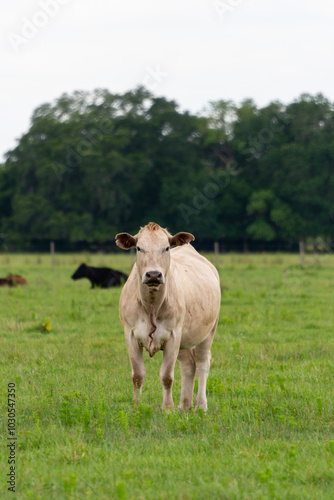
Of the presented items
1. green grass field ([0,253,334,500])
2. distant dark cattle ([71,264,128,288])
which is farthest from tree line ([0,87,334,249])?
green grass field ([0,253,334,500])

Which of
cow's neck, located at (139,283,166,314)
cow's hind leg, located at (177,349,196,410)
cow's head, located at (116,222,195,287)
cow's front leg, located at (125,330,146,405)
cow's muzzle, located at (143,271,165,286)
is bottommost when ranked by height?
cow's hind leg, located at (177,349,196,410)

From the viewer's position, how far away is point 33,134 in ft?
189

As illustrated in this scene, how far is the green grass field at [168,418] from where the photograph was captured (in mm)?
4355

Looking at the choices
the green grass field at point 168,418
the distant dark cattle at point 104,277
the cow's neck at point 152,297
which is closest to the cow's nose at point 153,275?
the cow's neck at point 152,297

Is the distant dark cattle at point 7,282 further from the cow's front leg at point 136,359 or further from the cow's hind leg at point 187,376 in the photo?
the cow's front leg at point 136,359

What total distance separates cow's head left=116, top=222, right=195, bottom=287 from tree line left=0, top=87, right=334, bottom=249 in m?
46.6

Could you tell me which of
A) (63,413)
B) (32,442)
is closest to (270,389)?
(63,413)

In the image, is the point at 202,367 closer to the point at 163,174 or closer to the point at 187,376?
the point at 187,376

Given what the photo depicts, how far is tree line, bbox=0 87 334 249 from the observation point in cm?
5372

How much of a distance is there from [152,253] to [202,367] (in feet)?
5.50

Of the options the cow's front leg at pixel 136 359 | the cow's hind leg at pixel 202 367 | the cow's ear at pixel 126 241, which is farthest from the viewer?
the cow's hind leg at pixel 202 367

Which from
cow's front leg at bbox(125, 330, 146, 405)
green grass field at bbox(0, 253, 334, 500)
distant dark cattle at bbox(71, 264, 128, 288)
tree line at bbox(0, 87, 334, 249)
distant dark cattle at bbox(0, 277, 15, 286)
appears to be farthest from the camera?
tree line at bbox(0, 87, 334, 249)

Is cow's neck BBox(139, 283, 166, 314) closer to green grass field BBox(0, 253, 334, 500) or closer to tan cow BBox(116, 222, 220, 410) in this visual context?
tan cow BBox(116, 222, 220, 410)

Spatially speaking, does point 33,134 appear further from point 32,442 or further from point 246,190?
point 32,442
